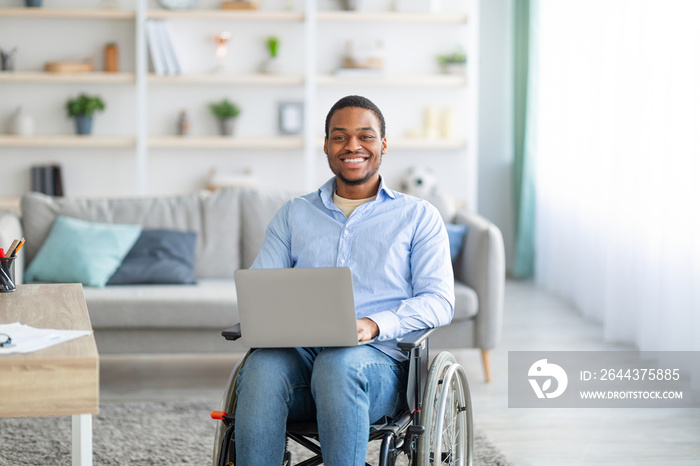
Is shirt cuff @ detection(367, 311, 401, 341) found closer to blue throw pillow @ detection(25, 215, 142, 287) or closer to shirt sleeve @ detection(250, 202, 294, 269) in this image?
shirt sleeve @ detection(250, 202, 294, 269)

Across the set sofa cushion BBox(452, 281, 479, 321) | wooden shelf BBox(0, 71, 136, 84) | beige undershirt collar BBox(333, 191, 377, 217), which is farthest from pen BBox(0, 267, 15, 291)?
wooden shelf BBox(0, 71, 136, 84)

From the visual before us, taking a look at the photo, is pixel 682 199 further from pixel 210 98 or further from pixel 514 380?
pixel 210 98

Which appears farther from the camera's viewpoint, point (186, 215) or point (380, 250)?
point (186, 215)

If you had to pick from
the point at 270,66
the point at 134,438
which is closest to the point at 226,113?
the point at 270,66

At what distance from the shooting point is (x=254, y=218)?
3.87m

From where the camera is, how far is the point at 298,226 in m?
2.21

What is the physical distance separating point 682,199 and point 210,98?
10.1 ft

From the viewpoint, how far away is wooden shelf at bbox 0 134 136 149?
5.26 meters

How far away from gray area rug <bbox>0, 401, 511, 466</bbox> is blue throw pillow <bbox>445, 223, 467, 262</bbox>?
938 mm

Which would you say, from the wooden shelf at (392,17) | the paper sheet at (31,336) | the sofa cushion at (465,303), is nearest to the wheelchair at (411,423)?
the paper sheet at (31,336)

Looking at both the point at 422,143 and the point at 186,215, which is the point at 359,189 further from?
the point at 422,143

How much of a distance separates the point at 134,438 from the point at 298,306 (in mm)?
1330

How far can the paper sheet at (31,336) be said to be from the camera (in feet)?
5.12

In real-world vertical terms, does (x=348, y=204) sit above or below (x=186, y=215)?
above
